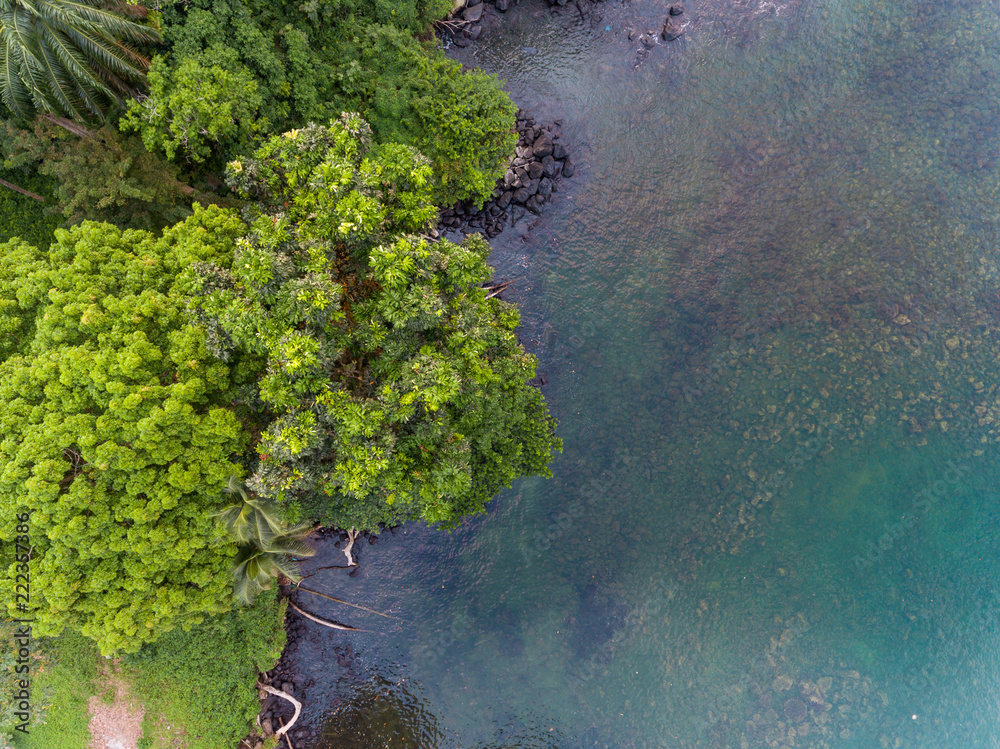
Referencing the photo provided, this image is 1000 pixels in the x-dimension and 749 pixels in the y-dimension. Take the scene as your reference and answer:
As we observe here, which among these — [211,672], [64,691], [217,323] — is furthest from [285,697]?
[217,323]

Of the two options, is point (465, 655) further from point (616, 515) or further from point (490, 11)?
point (490, 11)

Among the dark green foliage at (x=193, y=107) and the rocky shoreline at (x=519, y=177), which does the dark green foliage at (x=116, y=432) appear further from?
the rocky shoreline at (x=519, y=177)

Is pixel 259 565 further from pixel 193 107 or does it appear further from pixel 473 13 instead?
pixel 473 13

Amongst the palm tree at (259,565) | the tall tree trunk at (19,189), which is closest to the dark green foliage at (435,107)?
the tall tree trunk at (19,189)

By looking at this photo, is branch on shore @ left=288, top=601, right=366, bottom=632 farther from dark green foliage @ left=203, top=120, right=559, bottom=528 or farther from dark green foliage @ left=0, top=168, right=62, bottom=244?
dark green foliage @ left=0, top=168, right=62, bottom=244

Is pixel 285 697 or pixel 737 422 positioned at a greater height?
pixel 737 422
